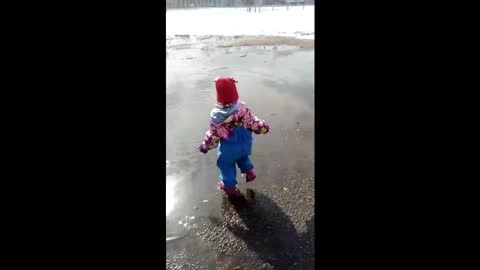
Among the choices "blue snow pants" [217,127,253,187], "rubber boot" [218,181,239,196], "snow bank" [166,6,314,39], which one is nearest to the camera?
"blue snow pants" [217,127,253,187]

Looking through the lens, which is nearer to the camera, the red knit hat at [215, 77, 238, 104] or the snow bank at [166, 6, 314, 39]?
the red knit hat at [215, 77, 238, 104]

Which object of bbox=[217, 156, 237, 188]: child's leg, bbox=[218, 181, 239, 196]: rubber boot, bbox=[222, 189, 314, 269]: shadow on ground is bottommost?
bbox=[222, 189, 314, 269]: shadow on ground

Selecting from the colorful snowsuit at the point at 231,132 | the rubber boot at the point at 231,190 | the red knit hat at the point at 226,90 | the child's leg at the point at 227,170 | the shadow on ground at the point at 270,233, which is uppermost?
the red knit hat at the point at 226,90

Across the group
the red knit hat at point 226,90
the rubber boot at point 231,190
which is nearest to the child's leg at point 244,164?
the rubber boot at point 231,190

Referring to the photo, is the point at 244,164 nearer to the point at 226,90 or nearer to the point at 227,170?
the point at 227,170

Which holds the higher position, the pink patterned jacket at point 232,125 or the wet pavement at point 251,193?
the pink patterned jacket at point 232,125

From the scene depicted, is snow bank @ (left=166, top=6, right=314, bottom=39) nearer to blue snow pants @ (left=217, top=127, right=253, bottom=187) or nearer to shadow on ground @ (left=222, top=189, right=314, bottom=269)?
blue snow pants @ (left=217, top=127, right=253, bottom=187)

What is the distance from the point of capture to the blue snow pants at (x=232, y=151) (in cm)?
307

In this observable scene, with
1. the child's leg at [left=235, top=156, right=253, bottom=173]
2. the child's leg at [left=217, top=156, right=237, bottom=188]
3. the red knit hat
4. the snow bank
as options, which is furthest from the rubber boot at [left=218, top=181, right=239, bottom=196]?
the snow bank

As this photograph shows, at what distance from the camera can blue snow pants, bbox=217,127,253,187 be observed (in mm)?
3068

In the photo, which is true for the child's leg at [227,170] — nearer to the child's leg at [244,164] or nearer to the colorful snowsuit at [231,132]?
the colorful snowsuit at [231,132]

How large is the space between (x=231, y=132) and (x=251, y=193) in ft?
2.41
